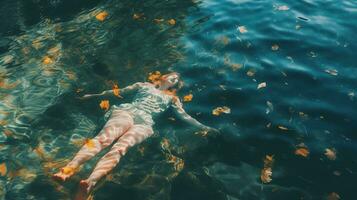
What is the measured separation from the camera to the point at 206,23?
1145 cm

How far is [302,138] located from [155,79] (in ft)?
13.2

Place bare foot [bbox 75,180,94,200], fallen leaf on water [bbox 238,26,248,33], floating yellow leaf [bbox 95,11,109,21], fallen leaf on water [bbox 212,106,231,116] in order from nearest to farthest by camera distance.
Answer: bare foot [bbox 75,180,94,200]
fallen leaf on water [bbox 212,106,231,116]
fallen leaf on water [bbox 238,26,248,33]
floating yellow leaf [bbox 95,11,109,21]

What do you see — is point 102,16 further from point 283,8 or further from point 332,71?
point 332,71

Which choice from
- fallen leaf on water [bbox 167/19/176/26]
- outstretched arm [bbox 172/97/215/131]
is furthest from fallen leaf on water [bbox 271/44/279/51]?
fallen leaf on water [bbox 167/19/176/26]

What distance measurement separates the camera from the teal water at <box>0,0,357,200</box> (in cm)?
575

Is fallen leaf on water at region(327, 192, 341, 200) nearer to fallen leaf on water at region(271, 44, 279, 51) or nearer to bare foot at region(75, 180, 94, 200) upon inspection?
bare foot at region(75, 180, 94, 200)

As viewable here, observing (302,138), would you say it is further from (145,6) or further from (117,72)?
(145,6)

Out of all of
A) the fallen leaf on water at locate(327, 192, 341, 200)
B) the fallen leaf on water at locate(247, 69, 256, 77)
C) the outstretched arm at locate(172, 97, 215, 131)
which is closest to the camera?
the fallen leaf on water at locate(327, 192, 341, 200)

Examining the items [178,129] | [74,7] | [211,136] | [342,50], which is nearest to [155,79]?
[178,129]

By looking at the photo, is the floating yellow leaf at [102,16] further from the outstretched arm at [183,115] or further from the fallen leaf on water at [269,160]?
the fallen leaf on water at [269,160]

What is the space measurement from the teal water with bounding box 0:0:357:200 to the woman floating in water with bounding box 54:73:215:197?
1.17 ft

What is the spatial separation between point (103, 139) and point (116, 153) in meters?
0.44

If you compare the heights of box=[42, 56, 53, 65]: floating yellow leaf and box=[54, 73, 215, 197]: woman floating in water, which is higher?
box=[54, 73, 215, 197]: woman floating in water

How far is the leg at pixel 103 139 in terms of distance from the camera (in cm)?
519
